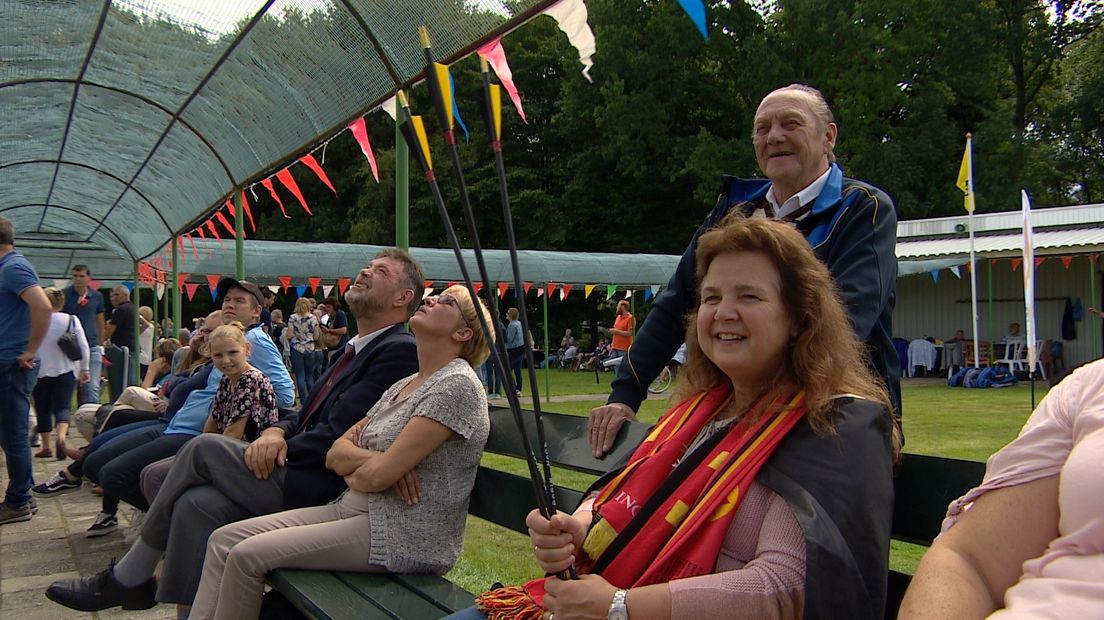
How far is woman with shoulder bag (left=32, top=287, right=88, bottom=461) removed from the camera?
8.82 meters

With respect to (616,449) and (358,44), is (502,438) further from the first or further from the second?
(358,44)

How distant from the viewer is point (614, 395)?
9.99ft

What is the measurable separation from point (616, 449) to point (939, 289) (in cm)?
2410

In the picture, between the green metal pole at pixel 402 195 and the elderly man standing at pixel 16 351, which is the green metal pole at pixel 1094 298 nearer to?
the green metal pole at pixel 402 195

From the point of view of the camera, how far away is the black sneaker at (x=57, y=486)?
7.54 m


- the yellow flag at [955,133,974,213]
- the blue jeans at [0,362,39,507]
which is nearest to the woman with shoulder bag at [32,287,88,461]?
the blue jeans at [0,362,39,507]

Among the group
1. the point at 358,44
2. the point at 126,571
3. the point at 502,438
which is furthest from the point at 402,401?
the point at 358,44

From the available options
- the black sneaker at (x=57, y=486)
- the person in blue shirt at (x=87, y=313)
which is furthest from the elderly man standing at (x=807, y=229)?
the person in blue shirt at (x=87, y=313)

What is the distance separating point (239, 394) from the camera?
15.2 ft

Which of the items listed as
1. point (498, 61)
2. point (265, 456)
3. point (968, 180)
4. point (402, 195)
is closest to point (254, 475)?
point (265, 456)

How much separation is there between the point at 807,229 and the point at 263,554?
6.77 ft

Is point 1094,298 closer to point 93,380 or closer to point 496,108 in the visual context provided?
point 93,380

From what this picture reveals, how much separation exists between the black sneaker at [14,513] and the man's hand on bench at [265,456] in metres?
3.87

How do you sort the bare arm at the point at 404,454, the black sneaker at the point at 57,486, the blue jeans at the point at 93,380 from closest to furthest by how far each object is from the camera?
the bare arm at the point at 404,454
the black sneaker at the point at 57,486
the blue jeans at the point at 93,380
